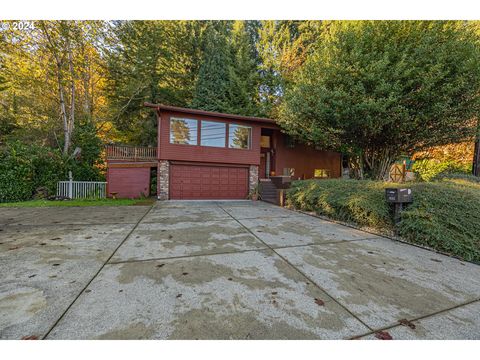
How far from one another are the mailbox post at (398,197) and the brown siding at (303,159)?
25.9 ft

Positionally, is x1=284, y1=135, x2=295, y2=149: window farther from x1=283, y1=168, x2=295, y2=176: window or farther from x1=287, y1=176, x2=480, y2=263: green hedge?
x1=287, y1=176, x2=480, y2=263: green hedge

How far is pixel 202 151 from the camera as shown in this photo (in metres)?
9.84

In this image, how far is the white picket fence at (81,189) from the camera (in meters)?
9.87

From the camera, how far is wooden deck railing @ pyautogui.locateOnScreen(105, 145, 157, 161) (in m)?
11.0

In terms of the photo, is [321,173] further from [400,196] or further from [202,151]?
[400,196]

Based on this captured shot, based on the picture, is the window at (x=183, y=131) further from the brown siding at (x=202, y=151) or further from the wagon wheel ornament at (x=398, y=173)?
the wagon wheel ornament at (x=398, y=173)

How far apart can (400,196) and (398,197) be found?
5cm

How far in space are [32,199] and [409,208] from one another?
1402 cm

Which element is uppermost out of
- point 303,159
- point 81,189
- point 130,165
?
point 303,159

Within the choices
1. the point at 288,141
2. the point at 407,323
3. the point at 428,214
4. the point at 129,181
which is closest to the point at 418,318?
the point at 407,323

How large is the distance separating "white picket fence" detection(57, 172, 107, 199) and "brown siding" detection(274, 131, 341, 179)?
9658mm

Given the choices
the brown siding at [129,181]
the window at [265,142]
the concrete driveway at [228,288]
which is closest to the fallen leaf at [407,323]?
the concrete driveway at [228,288]
